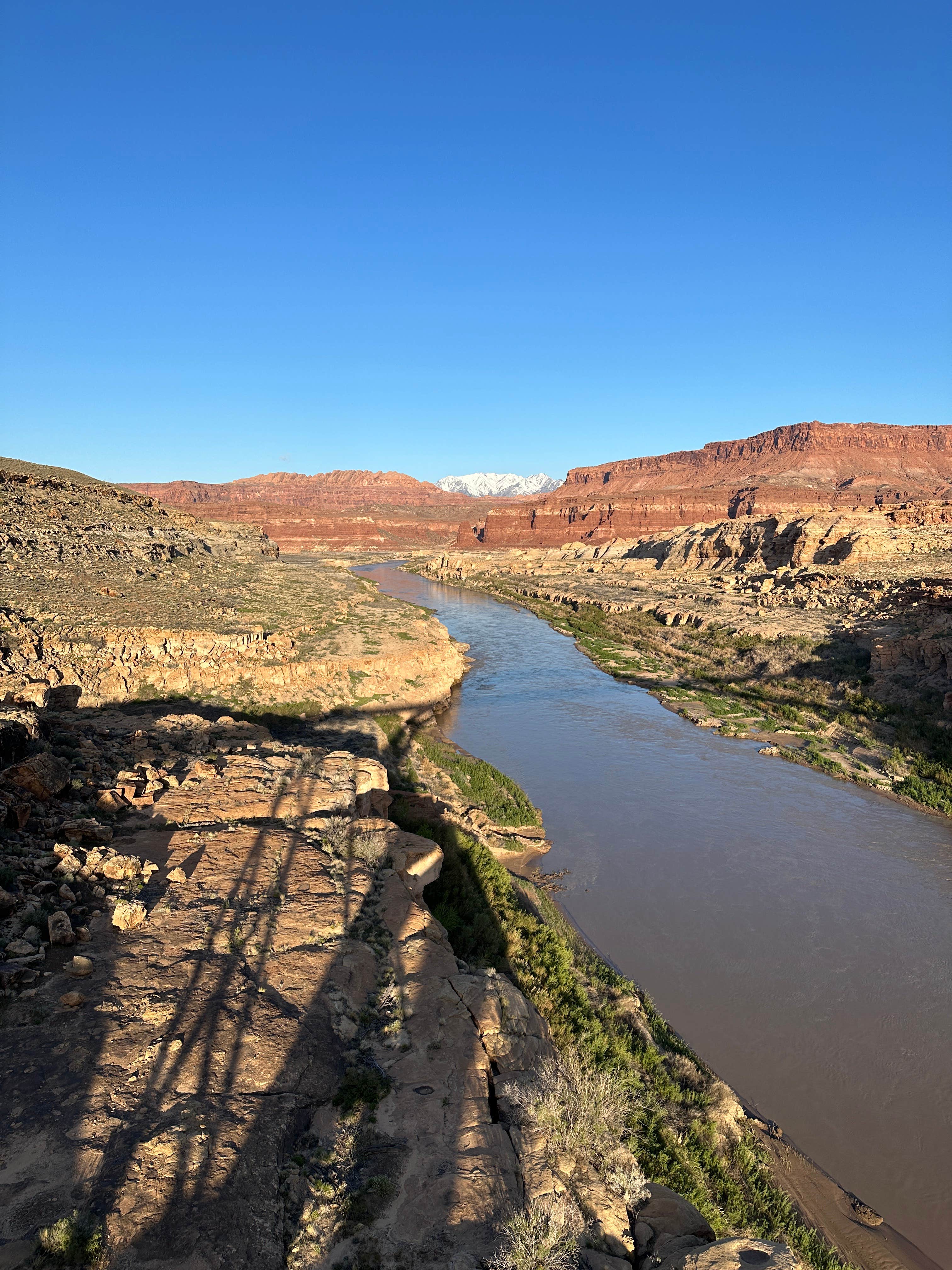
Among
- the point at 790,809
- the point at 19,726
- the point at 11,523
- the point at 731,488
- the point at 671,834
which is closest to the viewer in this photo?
the point at 19,726

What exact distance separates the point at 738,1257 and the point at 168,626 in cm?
1983

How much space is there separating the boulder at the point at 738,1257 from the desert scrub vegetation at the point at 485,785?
10.5m

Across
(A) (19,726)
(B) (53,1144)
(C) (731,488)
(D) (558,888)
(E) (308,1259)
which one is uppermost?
(C) (731,488)

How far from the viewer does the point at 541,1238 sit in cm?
374

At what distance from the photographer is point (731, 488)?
116 metres

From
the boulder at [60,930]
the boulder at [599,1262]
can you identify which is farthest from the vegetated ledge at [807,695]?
the boulder at [60,930]

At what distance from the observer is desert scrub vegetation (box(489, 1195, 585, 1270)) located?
11.8 ft

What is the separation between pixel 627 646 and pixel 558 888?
25842 millimetres

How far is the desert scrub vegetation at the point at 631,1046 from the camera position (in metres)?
5.73

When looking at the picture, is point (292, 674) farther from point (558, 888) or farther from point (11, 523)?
point (11, 523)

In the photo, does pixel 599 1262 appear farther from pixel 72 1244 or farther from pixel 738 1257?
pixel 72 1244

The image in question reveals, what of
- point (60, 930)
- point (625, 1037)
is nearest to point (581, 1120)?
point (625, 1037)

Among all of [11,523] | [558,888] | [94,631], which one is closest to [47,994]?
[558,888]

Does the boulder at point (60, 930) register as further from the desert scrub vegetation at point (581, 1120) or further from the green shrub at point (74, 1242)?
the desert scrub vegetation at point (581, 1120)
